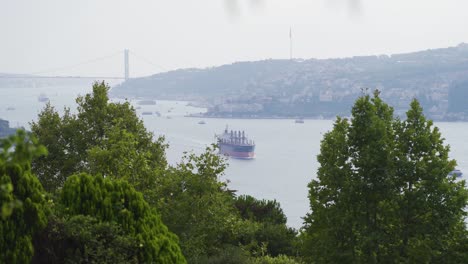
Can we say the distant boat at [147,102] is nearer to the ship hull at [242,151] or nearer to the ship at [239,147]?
the ship at [239,147]

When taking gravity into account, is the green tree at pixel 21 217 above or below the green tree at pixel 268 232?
above

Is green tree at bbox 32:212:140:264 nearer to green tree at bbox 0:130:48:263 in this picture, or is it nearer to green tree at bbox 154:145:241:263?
green tree at bbox 0:130:48:263

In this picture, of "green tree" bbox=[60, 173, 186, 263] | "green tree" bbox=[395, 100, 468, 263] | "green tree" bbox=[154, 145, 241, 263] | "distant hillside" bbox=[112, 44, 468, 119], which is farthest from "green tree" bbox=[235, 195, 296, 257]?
"distant hillside" bbox=[112, 44, 468, 119]

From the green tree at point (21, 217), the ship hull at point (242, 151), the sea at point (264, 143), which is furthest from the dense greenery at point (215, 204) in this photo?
the ship hull at point (242, 151)

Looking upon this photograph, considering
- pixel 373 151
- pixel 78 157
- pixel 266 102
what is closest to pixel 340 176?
pixel 373 151

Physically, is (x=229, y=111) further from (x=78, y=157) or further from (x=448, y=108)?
(x=78, y=157)

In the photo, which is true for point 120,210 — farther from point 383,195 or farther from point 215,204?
point 383,195
